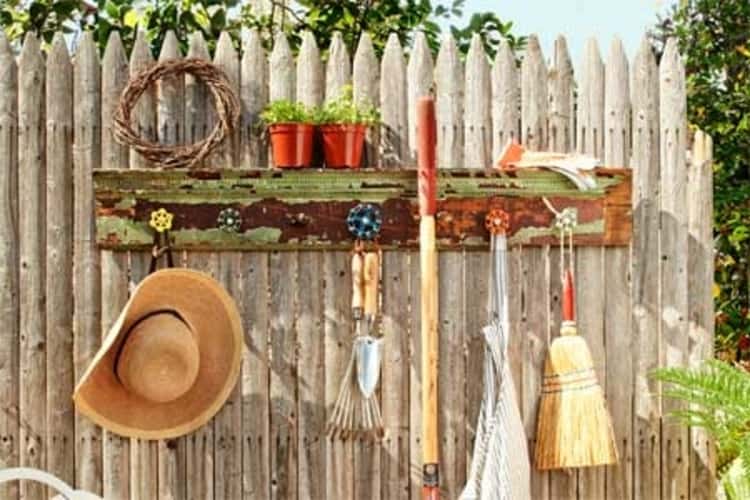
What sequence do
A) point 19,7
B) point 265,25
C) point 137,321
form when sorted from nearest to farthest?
1. point 137,321
2. point 19,7
3. point 265,25

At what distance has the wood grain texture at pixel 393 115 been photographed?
4543 millimetres

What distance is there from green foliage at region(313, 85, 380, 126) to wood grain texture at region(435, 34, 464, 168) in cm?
23

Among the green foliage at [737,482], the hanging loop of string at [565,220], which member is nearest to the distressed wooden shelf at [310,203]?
the hanging loop of string at [565,220]

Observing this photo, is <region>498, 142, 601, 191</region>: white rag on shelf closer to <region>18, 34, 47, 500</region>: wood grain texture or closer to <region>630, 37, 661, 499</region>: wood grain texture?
<region>630, 37, 661, 499</region>: wood grain texture

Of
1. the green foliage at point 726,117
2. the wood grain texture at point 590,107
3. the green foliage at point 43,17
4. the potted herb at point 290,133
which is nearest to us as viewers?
the potted herb at point 290,133

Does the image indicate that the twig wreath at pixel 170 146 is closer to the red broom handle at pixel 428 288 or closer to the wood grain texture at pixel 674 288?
the red broom handle at pixel 428 288

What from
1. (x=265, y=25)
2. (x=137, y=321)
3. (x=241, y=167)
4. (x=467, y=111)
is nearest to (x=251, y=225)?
(x=241, y=167)

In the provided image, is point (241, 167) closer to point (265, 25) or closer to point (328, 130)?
point (328, 130)

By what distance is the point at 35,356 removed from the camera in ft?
14.9

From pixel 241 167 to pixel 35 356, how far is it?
94 cm

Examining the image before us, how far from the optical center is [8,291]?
4566mm

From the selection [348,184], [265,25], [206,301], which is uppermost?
[265,25]

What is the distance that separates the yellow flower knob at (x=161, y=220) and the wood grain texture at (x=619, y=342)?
1471 mm

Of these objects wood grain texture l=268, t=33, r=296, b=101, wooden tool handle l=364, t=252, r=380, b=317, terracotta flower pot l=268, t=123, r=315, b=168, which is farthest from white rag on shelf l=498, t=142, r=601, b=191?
wood grain texture l=268, t=33, r=296, b=101
